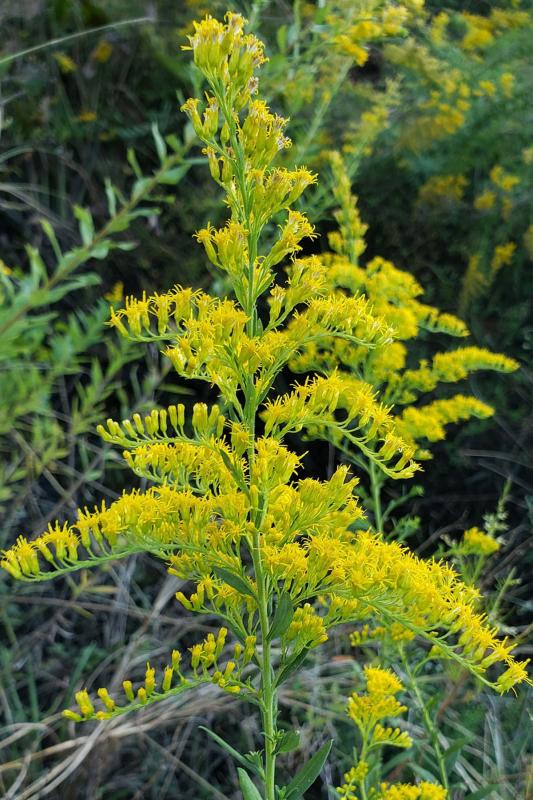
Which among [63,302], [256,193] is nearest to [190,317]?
[256,193]

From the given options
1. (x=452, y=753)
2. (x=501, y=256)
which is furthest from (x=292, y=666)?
(x=501, y=256)

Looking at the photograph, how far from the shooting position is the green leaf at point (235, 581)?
1121 mm

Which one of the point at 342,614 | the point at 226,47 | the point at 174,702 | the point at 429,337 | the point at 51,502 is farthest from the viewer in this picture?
the point at 429,337

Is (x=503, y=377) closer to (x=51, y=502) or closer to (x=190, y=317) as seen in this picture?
(x=51, y=502)

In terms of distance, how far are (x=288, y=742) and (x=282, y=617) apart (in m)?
0.17

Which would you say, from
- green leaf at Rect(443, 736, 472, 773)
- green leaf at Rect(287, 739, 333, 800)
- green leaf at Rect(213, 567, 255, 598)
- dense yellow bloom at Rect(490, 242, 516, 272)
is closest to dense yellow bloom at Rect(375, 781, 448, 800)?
green leaf at Rect(287, 739, 333, 800)

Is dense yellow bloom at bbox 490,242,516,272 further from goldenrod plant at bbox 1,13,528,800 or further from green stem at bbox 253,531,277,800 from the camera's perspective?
green stem at bbox 253,531,277,800

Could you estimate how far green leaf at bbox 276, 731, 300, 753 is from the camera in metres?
1.09

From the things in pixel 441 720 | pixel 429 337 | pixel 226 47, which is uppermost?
pixel 226 47

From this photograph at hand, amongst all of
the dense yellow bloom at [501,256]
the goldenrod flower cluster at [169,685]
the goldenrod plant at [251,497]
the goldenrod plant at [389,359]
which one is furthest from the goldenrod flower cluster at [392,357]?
the dense yellow bloom at [501,256]

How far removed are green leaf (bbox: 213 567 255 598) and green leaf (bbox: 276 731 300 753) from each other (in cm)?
19

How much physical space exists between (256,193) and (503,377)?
2110mm

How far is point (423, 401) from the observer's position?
3041 mm

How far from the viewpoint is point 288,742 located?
→ 1.11 metres
